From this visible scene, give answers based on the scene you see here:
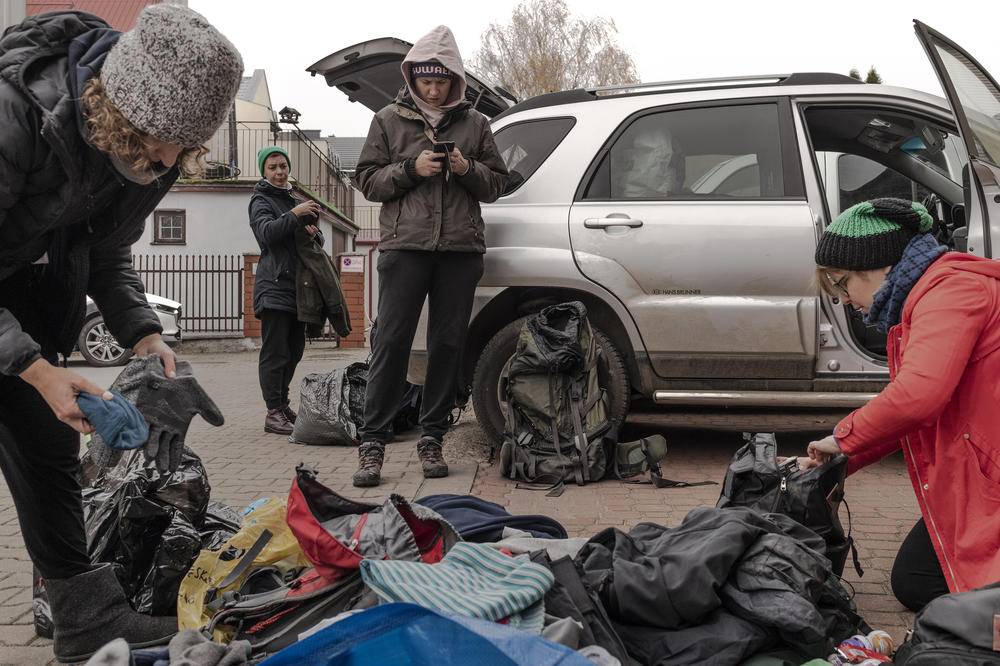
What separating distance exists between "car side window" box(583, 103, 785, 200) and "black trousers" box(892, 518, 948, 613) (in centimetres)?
257

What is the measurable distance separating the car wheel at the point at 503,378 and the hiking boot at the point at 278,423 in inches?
80.1

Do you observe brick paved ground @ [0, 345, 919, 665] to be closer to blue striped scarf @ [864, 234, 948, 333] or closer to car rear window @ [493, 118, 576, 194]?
blue striped scarf @ [864, 234, 948, 333]

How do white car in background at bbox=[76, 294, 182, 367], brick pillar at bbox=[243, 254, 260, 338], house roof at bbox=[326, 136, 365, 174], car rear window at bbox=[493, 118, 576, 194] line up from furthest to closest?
house roof at bbox=[326, 136, 365, 174] → brick pillar at bbox=[243, 254, 260, 338] → white car in background at bbox=[76, 294, 182, 367] → car rear window at bbox=[493, 118, 576, 194]

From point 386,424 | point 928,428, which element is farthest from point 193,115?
point 386,424

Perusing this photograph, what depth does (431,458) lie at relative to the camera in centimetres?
503

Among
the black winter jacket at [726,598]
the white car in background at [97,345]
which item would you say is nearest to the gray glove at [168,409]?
the black winter jacket at [726,598]

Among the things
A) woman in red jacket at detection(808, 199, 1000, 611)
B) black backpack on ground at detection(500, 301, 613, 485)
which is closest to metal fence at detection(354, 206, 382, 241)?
black backpack on ground at detection(500, 301, 613, 485)

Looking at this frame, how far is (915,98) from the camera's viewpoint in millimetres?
5039

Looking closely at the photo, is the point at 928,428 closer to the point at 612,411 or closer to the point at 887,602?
the point at 887,602

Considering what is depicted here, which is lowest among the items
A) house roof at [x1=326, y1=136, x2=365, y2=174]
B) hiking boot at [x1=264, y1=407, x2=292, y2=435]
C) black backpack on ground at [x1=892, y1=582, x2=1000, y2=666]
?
hiking boot at [x1=264, y1=407, x2=292, y2=435]

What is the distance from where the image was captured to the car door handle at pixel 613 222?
16.8 ft

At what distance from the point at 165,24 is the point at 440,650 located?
152 centimetres

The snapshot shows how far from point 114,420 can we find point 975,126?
3952mm

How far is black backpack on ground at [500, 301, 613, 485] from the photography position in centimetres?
488
